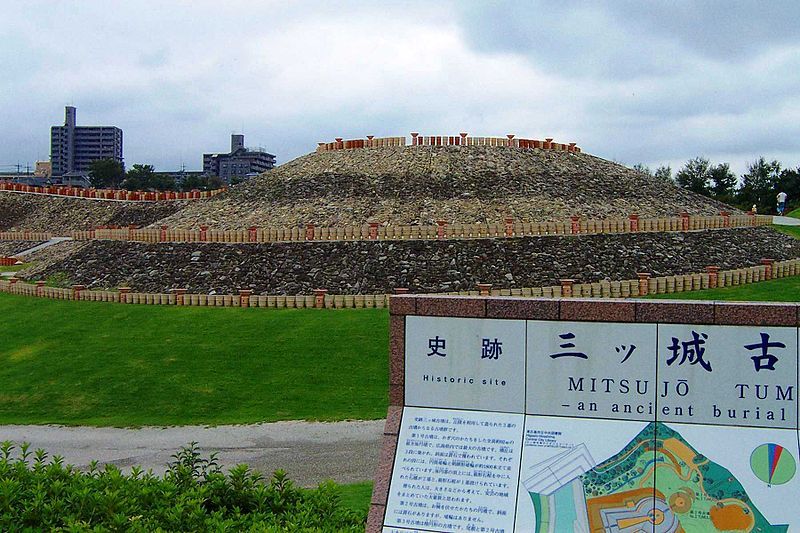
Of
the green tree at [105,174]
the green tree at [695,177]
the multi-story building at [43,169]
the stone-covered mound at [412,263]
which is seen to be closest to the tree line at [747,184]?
the green tree at [695,177]

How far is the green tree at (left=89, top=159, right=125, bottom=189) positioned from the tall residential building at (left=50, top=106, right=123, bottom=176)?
171ft

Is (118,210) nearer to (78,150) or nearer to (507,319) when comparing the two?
(507,319)

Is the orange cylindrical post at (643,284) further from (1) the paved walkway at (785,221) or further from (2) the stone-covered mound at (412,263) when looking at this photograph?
(1) the paved walkway at (785,221)

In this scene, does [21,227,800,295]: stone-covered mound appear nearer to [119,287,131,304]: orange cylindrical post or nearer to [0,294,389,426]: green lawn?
[119,287,131,304]: orange cylindrical post

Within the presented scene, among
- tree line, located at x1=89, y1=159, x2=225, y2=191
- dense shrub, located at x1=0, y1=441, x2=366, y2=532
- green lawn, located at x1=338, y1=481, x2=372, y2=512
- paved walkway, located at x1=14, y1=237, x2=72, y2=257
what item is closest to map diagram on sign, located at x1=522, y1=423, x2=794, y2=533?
dense shrub, located at x1=0, y1=441, x2=366, y2=532

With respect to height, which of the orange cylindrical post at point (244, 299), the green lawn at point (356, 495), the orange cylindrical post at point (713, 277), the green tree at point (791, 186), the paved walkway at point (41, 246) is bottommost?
the green lawn at point (356, 495)

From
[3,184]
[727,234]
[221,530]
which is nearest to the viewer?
[221,530]

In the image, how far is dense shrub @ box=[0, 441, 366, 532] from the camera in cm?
810

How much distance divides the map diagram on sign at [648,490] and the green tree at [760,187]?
5972 cm

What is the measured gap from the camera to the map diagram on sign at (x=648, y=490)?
661 cm

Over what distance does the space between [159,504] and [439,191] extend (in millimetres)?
28245

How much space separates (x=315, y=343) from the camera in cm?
2141

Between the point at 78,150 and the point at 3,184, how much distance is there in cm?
8602

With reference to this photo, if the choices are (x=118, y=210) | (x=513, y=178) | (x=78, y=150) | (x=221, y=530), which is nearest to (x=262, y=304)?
(x=513, y=178)
